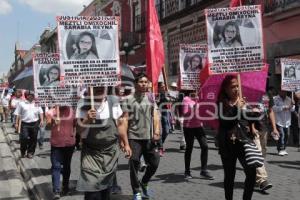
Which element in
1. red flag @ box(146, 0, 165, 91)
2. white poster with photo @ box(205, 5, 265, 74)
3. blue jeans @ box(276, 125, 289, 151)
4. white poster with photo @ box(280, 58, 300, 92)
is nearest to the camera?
white poster with photo @ box(205, 5, 265, 74)

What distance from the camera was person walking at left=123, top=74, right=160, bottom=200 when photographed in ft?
23.9

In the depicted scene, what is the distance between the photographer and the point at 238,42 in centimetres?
765

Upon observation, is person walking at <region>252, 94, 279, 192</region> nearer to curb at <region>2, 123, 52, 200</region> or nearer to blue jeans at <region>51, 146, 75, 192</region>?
blue jeans at <region>51, 146, 75, 192</region>

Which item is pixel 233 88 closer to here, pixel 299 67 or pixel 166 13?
pixel 299 67

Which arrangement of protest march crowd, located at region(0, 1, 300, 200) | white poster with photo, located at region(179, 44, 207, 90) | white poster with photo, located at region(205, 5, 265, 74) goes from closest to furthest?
protest march crowd, located at region(0, 1, 300, 200), white poster with photo, located at region(205, 5, 265, 74), white poster with photo, located at region(179, 44, 207, 90)

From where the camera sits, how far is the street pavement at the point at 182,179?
786cm

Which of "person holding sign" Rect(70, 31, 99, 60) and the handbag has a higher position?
"person holding sign" Rect(70, 31, 99, 60)

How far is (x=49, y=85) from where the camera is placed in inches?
360

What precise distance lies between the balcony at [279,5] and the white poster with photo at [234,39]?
34.1ft

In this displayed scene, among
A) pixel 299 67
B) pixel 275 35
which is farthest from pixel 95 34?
pixel 275 35

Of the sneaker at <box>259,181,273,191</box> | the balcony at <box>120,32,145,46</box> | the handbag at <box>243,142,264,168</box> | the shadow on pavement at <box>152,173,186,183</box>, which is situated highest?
the balcony at <box>120,32,145,46</box>

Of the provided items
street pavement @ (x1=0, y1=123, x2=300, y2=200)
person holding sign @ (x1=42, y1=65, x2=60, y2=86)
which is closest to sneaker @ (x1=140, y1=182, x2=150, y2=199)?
street pavement @ (x1=0, y1=123, x2=300, y2=200)

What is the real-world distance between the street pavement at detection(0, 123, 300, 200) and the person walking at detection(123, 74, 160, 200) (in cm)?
57

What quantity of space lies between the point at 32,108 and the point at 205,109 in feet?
20.4
